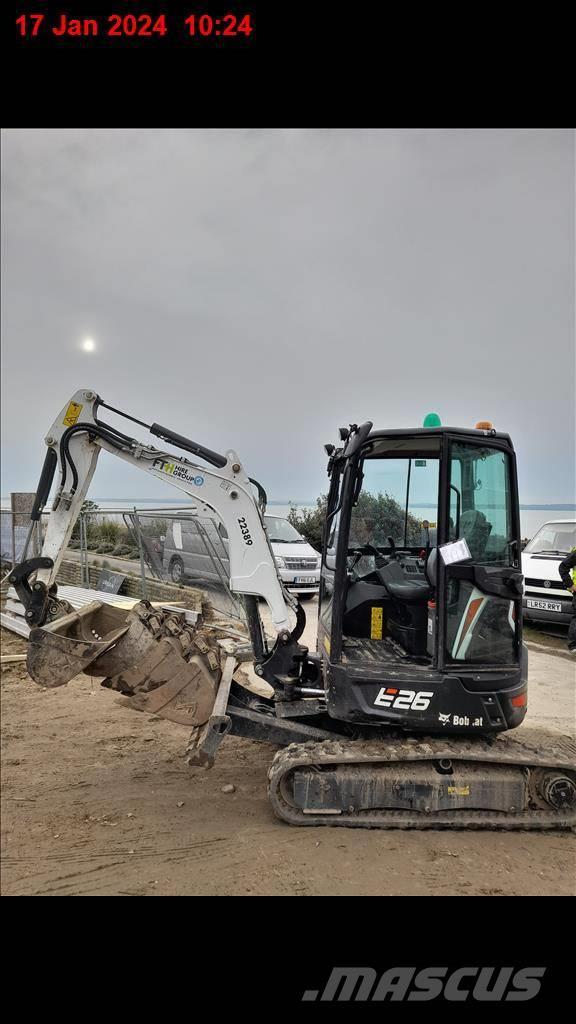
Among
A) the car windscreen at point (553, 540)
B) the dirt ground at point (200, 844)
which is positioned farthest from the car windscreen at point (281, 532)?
the dirt ground at point (200, 844)

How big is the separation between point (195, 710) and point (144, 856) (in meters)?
0.99

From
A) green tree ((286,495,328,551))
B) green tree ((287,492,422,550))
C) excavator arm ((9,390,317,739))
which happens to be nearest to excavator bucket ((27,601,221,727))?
excavator arm ((9,390,317,739))

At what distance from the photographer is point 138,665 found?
4188 millimetres

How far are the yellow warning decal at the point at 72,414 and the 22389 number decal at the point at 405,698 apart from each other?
3.11 meters

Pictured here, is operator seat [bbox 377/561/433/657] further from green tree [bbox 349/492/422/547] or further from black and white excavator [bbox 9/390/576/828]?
green tree [bbox 349/492/422/547]

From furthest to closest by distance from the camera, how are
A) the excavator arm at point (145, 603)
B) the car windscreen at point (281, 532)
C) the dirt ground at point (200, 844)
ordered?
the car windscreen at point (281, 532)
the excavator arm at point (145, 603)
the dirt ground at point (200, 844)

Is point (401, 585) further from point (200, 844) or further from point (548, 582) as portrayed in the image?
point (548, 582)

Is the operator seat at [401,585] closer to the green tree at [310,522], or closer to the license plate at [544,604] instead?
the license plate at [544,604]

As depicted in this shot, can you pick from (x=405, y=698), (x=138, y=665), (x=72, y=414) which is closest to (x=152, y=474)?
(x=72, y=414)

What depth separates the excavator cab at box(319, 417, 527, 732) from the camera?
4.05 meters

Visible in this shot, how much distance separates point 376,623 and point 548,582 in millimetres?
6467

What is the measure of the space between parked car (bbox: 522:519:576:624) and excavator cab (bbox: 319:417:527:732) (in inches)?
232

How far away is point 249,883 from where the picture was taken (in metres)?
3.36

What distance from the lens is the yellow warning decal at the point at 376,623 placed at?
15.0 feet
